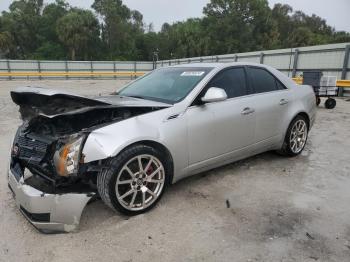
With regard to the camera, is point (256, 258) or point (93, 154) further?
point (93, 154)

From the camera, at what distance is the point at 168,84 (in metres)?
3.75

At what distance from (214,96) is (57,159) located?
1745mm

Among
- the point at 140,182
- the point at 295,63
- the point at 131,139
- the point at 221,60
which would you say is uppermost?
the point at 221,60

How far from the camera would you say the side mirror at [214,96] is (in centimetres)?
324

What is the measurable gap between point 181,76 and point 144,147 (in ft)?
4.43

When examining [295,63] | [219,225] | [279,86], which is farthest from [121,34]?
[219,225]

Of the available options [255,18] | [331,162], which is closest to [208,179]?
[331,162]

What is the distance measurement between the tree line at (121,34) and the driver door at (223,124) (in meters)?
49.9

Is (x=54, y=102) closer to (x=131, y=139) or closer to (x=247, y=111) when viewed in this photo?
(x=131, y=139)

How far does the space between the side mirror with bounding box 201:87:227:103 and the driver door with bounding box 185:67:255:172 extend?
0.32 feet

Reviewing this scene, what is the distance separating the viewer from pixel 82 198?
253 cm

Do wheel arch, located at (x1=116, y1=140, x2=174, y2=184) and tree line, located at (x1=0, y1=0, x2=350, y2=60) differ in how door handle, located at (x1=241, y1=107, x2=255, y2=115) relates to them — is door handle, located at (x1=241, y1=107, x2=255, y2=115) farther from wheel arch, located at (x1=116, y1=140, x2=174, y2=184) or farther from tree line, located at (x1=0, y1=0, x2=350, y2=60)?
tree line, located at (x1=0, y1=0, x2=350, y2=60)

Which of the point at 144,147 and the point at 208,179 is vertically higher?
the point at 144,147

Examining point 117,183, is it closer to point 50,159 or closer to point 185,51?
point 50,159
